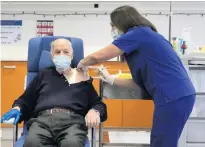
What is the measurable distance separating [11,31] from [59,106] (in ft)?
7.95

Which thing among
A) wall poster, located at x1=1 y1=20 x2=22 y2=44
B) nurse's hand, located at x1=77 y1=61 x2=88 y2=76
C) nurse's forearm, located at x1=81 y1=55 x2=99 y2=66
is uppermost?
wall poster, located at x1=1 y1=20 x2=22 y2=44

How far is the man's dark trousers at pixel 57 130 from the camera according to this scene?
152 centimetres

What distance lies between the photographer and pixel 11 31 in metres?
3.86

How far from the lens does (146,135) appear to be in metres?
2.95

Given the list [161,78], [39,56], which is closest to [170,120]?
[161,78]

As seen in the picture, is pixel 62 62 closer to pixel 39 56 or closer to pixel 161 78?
pixel 39 56

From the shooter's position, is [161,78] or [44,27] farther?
[44,27]

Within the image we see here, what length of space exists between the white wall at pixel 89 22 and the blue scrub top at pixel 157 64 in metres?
2.21

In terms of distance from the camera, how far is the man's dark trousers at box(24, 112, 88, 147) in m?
1.52

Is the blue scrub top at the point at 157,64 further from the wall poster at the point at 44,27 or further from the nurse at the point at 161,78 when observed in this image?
the wall poster at the point at 44,27

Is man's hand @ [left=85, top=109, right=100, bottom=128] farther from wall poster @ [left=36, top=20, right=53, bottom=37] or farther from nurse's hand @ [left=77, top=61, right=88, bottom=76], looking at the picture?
wall poster @ [left=36, top=20, right=53, bottom=37]

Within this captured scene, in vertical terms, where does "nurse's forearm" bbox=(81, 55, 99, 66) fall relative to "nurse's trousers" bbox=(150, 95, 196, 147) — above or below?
above

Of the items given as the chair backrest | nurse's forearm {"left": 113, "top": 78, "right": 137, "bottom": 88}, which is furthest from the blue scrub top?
the chair backrest

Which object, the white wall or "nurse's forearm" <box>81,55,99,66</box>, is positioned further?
the white wall
